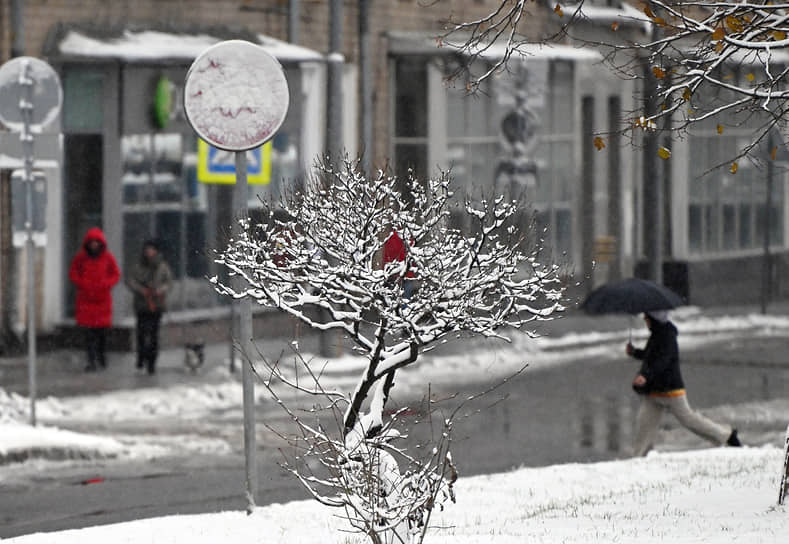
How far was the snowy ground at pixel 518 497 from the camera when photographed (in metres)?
8.88

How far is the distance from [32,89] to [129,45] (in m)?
6.14

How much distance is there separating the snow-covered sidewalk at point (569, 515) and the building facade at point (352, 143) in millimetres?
2579

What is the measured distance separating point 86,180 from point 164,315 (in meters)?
1.96

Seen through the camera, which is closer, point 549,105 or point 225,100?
point 225,100

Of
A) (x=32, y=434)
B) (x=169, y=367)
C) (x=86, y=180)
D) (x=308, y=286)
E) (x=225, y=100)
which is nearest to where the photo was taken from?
(x=308, y=286)

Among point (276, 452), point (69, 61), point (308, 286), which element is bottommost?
point (276, 452)

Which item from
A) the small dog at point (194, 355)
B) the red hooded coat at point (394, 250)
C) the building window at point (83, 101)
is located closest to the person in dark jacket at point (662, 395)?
the red hooded coat at point (394, 250)

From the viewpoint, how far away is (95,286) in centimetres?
1958

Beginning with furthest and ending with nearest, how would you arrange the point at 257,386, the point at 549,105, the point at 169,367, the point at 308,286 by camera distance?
the point at 549,105 < the point at 169,367 < the point at 257,386 < the point at 308,286

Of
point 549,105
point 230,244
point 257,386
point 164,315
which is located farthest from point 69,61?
point 230,244

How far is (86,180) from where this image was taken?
2152 centimetres

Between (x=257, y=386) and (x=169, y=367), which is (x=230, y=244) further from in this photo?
(x=169, y=367)

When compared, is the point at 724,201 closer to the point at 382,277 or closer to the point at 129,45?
the point at 129,45

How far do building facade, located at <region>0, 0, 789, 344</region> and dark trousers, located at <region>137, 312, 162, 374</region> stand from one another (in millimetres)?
1383
